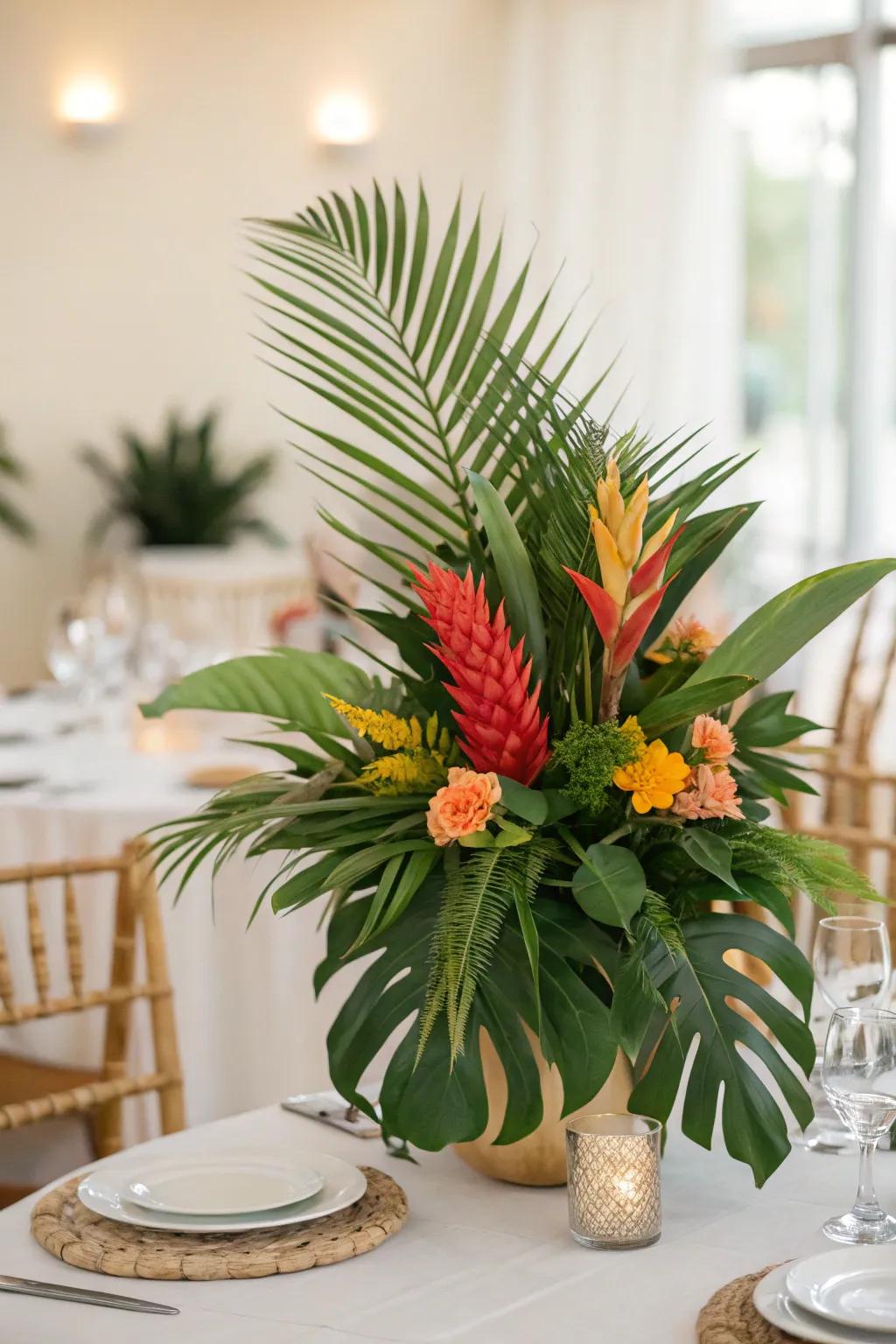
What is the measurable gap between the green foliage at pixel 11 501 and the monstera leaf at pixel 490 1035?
4.78 meters

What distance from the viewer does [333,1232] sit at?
1.00 meters

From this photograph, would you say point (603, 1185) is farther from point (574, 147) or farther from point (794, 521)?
point (574, 147)

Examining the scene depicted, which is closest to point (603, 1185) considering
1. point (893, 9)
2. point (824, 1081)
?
point (824, 1081)

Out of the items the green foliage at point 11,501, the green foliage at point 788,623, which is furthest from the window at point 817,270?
the green foliage at point 788,623

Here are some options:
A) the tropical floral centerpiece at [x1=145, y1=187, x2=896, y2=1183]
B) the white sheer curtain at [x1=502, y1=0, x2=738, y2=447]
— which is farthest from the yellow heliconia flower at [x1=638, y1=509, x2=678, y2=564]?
the white sheer curtain at [x1=502, y1=0, x2=738, y2=447]

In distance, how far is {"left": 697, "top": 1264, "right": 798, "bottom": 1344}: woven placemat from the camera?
84 centimetres

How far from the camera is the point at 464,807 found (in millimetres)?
984

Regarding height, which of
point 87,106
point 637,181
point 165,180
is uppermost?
point 87,106

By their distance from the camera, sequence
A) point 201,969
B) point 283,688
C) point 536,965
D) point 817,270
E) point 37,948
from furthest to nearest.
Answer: point 817,270, point 201,969, point 37,948, point 283,688, point 536,965

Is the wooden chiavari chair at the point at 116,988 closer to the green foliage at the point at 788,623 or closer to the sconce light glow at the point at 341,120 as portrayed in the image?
the green foliage at the point at 788,623

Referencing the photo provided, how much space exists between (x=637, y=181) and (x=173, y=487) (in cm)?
197

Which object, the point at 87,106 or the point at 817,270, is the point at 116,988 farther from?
the point at 87,106

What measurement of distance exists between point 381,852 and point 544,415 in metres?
0.33

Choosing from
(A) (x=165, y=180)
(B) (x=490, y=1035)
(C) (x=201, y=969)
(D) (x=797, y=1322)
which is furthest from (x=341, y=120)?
(D) (x=797, y=1322)
